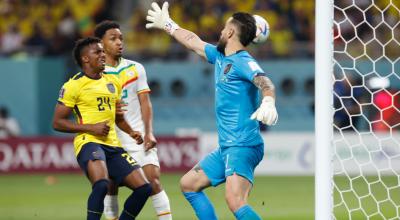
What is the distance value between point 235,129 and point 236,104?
21 centimetres

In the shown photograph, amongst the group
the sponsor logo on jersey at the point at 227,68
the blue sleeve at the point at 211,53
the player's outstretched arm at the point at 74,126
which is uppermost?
the blue sleeve at the point at 211,53

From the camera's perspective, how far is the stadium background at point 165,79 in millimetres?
18109

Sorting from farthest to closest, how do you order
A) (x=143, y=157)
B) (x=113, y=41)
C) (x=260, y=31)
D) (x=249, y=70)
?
(x=143, y=157) → (x=113, y=41) → (x=260, y=31) → (x=249, y=70)

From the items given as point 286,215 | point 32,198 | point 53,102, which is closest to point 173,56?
point 53,102

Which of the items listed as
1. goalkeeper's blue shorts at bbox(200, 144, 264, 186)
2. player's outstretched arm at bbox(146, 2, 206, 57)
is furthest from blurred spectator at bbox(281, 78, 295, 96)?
goalkeeper's blue shorts at bbox(200, 144, 264, 186)

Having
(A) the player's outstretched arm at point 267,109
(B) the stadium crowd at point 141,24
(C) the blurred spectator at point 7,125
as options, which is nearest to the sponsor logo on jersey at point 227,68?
(A) the player's outstretched arm at point 267,109

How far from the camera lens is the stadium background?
713 inches

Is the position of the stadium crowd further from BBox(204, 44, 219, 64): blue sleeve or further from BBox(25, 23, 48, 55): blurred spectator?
BBox(204, 44, 219, 64): blue sleeve

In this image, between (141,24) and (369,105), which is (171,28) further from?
(141,24)

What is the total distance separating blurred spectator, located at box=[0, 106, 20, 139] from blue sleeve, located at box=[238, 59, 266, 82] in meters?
12.9

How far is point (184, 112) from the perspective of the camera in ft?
66.8

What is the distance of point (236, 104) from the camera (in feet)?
25.8

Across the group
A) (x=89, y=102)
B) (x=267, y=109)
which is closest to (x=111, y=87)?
(x=89, y=102)

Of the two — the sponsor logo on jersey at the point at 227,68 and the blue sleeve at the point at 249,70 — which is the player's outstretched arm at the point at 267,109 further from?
the sponsor logo on jersey at the point at 227,68
